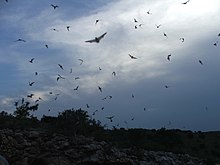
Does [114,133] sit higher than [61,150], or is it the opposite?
[114,133]

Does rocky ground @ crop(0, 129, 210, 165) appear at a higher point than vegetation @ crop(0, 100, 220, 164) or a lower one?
lower

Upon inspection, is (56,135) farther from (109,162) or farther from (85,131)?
(85,131)

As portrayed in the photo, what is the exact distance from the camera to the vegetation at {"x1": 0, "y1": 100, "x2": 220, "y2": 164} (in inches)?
1094

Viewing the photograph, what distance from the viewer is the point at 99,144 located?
2312cm

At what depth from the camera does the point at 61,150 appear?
21.3m

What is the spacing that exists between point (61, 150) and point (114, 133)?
1767 centimetres

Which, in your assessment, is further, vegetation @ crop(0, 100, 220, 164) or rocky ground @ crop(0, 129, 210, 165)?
vegetation @ crop(0, 100, 220, 164)

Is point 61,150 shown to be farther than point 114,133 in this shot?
No

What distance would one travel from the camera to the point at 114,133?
38.8m

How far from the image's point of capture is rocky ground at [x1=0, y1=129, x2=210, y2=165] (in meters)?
20.1

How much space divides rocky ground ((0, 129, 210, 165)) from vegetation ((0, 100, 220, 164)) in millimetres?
1839

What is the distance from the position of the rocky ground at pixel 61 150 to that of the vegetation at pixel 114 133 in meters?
1.84

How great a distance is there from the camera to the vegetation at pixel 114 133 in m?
27.8

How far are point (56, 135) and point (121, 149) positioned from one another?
12.4 ft
